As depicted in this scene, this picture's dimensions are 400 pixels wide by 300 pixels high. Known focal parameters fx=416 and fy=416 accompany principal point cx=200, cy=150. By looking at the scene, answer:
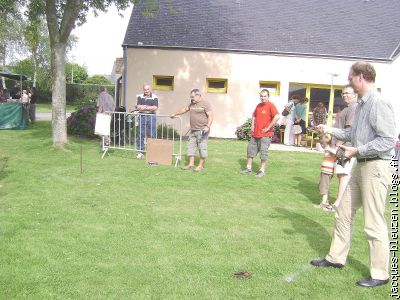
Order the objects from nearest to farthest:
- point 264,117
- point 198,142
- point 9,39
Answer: point 264,117 → point 198,142 → point 9,39

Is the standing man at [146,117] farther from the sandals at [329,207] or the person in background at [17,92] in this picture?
the person in background at [17,92]

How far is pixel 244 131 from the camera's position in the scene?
1695cm

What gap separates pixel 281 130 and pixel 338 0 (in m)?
8.06

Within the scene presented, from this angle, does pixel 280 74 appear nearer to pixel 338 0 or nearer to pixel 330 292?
pixel 338 0

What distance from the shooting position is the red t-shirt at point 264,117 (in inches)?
364

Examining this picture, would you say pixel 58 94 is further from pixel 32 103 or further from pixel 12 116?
pixel 32 103

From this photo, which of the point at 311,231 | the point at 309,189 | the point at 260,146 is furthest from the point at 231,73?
the point at 311,231

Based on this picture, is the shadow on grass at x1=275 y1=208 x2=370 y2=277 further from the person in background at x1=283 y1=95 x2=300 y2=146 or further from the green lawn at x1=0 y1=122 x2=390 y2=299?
the person in background at x1=283 y1=95 x2=300 y2=146

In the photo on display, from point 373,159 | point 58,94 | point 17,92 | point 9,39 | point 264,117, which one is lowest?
point 373,159

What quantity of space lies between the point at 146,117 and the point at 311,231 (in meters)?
6.00

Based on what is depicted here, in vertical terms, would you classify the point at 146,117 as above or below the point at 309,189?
above

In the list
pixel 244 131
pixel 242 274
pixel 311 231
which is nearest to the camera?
pixel 242 274

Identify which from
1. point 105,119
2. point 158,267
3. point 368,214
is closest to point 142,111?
point 105,119

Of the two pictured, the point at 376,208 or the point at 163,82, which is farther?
the point at 163,82
